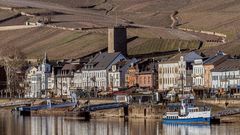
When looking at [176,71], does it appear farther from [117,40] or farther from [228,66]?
[117,40]

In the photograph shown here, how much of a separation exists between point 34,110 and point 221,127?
35.1 metres

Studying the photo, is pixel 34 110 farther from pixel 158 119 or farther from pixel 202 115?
pixel 202 115

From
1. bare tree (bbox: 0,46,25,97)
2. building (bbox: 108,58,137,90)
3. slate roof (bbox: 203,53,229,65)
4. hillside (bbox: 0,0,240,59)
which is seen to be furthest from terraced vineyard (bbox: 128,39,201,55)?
slate roof (bbox: 203,53,229,65)

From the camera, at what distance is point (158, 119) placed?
9619 cm

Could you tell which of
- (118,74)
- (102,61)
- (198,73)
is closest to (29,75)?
(102,61)

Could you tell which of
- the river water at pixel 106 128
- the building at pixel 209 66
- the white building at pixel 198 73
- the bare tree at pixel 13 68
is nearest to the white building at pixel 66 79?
the bare tree at pixel 13 68

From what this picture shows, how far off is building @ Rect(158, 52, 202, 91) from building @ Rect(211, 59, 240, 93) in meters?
4.53

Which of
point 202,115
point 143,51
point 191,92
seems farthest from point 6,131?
point 143,51

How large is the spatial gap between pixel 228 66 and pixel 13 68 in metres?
47.5

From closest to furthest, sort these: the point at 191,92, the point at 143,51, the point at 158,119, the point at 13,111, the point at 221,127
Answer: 1. the point at 221,127
2. the point at 158,119
3. the point at 191,92
4. the point at 13,111
5. the point at 143,51

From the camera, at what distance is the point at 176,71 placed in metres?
120

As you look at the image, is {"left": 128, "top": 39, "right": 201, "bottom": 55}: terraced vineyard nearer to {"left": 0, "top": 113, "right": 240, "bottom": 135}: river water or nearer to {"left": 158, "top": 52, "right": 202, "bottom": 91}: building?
{"left": 158, "top": 52, "right": 202, "bottom": 91}: building

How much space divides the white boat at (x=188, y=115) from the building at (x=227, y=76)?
14.7 meters

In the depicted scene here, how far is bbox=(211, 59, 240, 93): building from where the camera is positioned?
107438 millimetres
